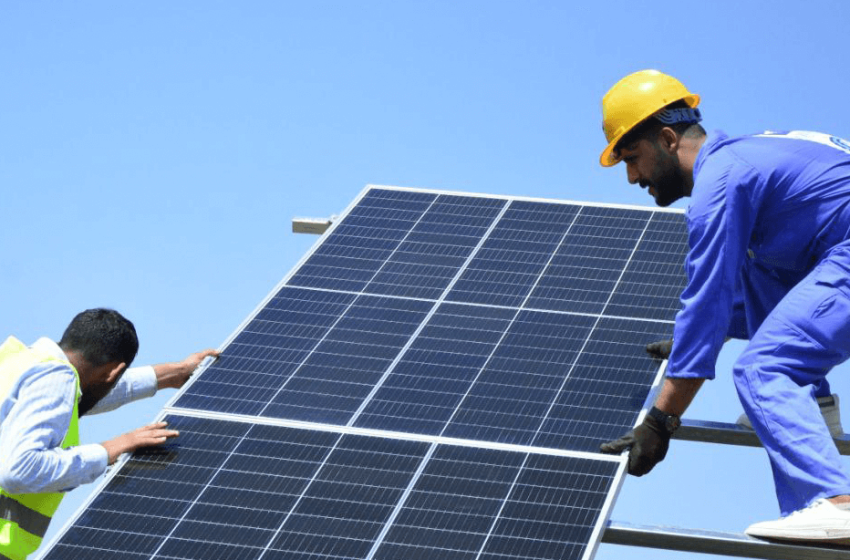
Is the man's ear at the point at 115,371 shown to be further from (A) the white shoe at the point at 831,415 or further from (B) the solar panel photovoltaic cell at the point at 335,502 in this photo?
(A) the white shoe at the point at 831,415

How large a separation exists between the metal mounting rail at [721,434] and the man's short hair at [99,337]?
3.78 meters

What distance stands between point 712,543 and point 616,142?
2.53 meters

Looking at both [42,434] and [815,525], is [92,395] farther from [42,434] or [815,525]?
[815,525]

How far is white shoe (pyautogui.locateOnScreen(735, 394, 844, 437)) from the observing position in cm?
1080

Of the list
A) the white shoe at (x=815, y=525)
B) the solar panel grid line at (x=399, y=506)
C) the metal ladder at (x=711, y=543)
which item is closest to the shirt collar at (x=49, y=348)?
the solar panel grid line at (x=399, y=506)

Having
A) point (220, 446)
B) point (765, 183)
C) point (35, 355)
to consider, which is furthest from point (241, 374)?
point (765, 183)

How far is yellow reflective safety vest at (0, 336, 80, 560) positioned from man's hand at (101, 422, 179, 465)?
1.98 feet

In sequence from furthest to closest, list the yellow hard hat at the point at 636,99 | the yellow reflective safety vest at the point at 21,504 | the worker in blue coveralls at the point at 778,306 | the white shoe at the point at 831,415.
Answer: the white shoe at the point at 831,415 → the yellow hard hat at the point at 636,99 → the yellow reflective safety vest at the point at 21,504 → the worker in blue coveralls at the point at 778,306

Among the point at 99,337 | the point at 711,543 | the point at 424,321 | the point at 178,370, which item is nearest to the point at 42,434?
the point at 99,337

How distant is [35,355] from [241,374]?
2.18 meters

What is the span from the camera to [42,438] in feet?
30.0

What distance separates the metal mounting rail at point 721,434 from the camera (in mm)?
10820

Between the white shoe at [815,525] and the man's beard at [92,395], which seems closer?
the white shoe at [815,525]

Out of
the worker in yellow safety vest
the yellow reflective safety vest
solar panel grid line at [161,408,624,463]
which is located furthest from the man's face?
the yellow reflective safety vest
